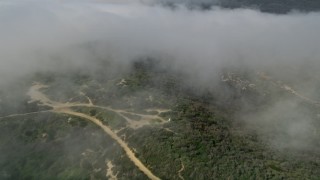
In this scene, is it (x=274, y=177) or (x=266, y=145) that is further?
(x=266, y=145)

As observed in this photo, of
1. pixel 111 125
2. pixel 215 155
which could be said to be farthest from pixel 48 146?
pixel 215 155

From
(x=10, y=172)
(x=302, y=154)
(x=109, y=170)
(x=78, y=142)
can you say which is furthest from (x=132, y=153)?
(x=302, y=154)

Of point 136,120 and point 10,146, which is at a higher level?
point 136,120

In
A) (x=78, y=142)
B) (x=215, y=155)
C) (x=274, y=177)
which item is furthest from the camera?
(x=78, y=142)

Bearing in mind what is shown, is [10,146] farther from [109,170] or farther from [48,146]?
[109,170]

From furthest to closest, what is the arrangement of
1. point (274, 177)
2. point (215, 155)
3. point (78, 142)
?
1. point (78, 142)
2. point (215, 155)
3. point (274, 177)

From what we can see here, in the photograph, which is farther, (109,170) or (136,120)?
(136,120)

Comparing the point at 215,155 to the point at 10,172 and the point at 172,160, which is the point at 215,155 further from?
the point at 10,172

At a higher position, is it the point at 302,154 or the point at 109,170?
the point at 302,154
